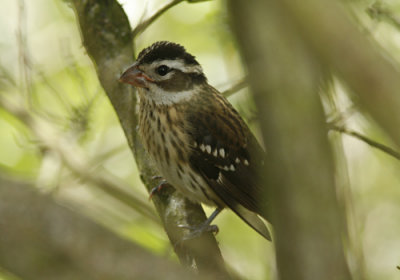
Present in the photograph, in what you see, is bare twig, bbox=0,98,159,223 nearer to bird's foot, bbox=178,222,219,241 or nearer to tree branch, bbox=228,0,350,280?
bird's foot, bbox=178,222,219,241

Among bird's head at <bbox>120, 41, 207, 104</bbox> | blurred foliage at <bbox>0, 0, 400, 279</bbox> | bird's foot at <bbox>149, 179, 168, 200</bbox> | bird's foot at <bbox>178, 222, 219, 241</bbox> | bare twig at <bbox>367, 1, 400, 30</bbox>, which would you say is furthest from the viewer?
blurred foliage at <bbox>0, 0, 400, 279</bbox>

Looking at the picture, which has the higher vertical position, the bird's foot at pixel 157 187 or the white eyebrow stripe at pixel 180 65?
the white eyebrow stripe at pixel 180 65

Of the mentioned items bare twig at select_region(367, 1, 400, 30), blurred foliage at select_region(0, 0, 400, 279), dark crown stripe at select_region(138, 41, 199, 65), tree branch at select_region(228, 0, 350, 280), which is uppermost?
tree branch at select_region(228, 0, 350, 280)

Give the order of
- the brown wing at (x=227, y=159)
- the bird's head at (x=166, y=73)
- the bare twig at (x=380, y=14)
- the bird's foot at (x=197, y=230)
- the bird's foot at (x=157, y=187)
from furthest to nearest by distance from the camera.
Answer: the brown wing at (x=227, y=159) < the bird's head at (x=166, y=73) < the bird's foot at (x=157, y=187) < the bare twig at (x=380, y=14) < the bird's foot at (x=197, y=230)

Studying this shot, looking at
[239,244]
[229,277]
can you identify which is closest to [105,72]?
[229,277]

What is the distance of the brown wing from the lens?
15.3 ft

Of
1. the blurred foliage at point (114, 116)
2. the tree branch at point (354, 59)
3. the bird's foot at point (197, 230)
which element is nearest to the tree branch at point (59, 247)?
the tree branch at point (354, 59)

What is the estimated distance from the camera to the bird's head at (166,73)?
4.53 metres

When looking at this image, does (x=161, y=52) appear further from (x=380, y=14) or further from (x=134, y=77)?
(x=380, y=14)

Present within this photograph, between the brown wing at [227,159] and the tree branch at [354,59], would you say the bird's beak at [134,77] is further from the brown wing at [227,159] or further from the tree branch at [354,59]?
the tree branch at [354,59]

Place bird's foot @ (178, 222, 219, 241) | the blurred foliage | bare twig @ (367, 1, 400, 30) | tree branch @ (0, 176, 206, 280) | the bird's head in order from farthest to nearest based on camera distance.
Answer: the blurred foliage → the bird's head → bare twig @ (367, 1, 400, 30) → bird's foot @ (178, 222, 219, 241) → tree branch @ (0, 176, 206, 280)

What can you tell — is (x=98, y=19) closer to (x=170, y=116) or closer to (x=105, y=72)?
(x=105, y=72)

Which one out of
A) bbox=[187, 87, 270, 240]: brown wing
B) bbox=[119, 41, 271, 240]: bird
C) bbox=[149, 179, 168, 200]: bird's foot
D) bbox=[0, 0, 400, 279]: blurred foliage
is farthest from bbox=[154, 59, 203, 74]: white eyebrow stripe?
A: bbox=[149, 179, 168, 200]: bird's foot

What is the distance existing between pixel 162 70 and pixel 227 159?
847 millimetres
